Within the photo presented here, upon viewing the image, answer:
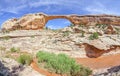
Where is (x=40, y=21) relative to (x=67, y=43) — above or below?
above

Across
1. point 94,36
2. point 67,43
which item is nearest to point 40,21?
point 67,43

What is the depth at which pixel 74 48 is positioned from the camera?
149ft

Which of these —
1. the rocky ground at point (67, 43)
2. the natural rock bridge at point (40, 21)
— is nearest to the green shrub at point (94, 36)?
the rocky ground at point (67, 43)

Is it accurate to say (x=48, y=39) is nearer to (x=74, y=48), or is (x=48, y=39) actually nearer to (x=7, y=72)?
(x=74, y=48)

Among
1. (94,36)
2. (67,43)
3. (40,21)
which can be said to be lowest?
(67,43)

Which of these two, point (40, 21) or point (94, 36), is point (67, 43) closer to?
point (94, 36)

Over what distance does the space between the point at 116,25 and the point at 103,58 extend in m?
16.7

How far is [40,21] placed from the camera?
6178 cm

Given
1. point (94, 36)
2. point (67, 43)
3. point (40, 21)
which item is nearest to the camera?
point (67, 43)

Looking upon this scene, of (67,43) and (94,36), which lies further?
(94,36)

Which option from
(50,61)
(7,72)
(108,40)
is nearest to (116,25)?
(108,40)

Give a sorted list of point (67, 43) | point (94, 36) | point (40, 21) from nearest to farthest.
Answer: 1. point (67, 43)
2. point (94, 36)
3. point (40, 21)

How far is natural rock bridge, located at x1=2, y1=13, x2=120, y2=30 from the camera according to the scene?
195ft

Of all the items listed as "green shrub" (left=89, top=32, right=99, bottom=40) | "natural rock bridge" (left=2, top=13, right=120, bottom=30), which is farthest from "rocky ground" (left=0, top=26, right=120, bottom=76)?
"natural rock bridge" (left=2, top=13, right=120, bottom=30)
